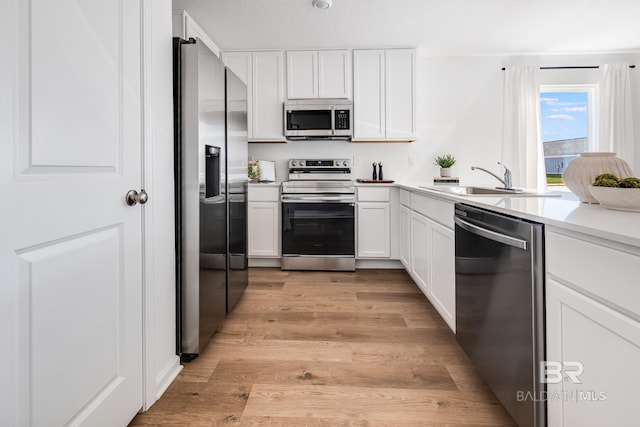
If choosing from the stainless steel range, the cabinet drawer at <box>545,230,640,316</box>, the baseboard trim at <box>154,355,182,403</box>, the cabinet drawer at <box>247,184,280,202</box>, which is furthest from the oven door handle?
the cabinet drawer at <box>545,230,640,316</box>

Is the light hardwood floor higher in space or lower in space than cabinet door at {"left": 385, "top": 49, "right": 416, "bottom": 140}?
lower

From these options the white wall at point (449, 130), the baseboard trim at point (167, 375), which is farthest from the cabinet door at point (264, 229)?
the baseboard trim at point (167, 375)

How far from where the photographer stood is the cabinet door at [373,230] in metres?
3.55

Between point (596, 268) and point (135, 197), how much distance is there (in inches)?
56.4

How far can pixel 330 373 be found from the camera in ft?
5.54

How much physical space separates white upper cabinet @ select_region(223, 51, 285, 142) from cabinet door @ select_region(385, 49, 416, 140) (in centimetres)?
113

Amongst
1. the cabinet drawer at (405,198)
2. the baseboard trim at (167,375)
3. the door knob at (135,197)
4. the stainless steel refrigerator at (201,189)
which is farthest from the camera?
the cabinet drawer at (405,198)

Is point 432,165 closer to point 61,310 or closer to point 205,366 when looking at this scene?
point 205,366

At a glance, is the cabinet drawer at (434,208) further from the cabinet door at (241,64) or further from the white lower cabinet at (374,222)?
the cabinet door at (241,64)

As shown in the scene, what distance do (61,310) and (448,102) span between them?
4.06 metres

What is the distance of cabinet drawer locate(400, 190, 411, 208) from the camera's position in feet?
10.1

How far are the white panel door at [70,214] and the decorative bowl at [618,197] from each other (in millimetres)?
1643

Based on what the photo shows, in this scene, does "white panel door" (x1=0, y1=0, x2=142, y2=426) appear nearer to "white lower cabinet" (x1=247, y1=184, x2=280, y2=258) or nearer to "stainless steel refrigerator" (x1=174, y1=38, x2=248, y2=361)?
"stainless steel refrigerator" (x1=174, y1=38, x2=248, y2=361)

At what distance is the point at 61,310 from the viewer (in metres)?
0.97
